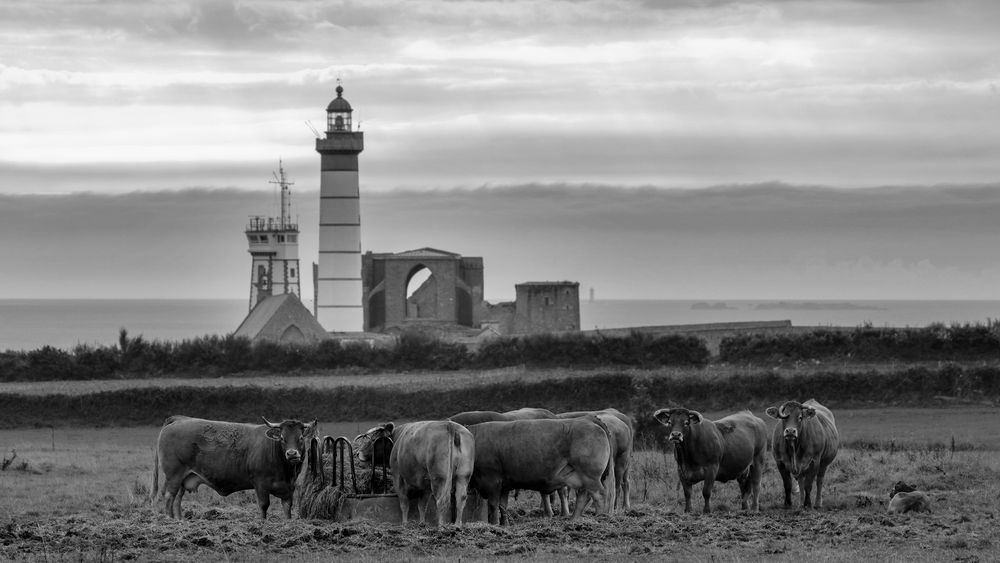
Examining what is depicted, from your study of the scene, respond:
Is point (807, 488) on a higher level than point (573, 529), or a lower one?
higher

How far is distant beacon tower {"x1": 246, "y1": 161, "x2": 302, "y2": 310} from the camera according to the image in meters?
92.3

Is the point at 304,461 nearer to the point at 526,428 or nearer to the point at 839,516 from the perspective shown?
the point at 526,428

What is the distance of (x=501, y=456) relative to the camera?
2069 cm

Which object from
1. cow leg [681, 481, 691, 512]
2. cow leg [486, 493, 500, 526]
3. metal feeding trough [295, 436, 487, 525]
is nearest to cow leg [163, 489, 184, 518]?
metal feeding trough [295, 436, 487, 525]

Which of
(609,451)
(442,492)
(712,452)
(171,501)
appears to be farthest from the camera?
(712,452)

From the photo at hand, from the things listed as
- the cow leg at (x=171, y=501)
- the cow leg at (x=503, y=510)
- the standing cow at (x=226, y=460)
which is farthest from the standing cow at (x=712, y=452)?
Answer: the cow leg at (x=171, y=501)

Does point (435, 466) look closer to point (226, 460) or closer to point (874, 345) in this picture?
point (226, 460)

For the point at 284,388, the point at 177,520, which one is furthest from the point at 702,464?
the point at 284,388

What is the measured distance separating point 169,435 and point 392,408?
25.7 meters

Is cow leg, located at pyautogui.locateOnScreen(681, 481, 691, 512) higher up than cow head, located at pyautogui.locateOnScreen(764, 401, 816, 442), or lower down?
lower down

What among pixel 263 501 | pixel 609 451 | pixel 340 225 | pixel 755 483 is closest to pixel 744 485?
pixel 755 483

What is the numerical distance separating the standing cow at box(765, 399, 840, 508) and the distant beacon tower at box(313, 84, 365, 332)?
188 feet

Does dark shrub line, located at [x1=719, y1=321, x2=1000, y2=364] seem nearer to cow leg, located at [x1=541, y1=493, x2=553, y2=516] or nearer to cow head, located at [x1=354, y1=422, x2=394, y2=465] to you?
cow leg, located at [x1=541, y1=493, x2=553, y2=516]

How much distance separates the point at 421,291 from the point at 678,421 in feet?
210
